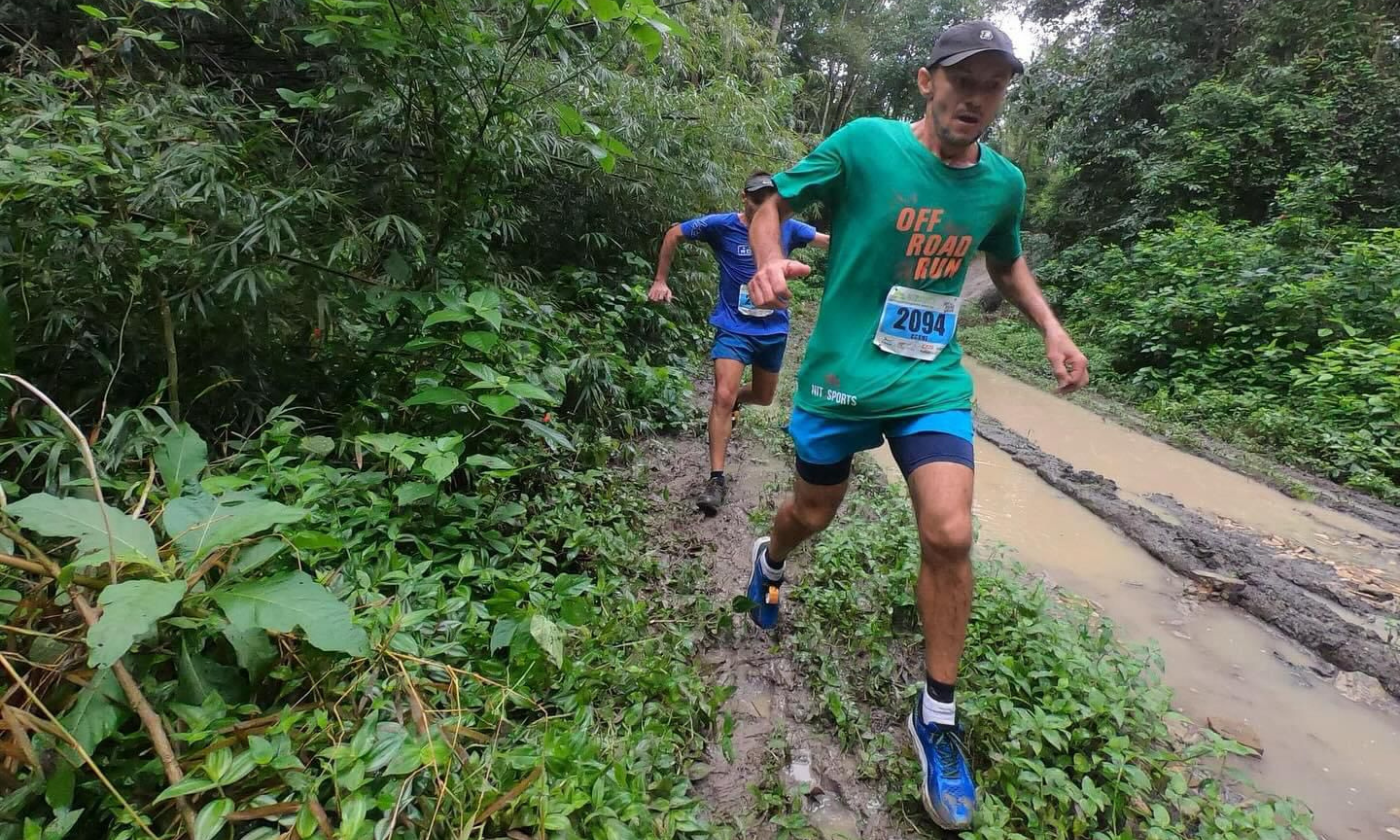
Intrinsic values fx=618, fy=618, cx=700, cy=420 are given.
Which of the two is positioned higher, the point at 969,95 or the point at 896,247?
the point at 969,95

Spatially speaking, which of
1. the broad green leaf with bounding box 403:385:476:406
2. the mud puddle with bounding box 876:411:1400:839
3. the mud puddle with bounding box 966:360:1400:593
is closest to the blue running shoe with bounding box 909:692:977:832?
the mud puddle with bounding box 876:411:1400:839

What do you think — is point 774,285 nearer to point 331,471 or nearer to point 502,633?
point 502,633

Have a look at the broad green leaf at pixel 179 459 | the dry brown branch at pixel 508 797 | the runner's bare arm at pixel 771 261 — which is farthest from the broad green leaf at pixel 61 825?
the runner's bare arm at pixel 771 261

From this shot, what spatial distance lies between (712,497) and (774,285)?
5.93 feet

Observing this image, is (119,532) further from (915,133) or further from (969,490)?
(915,133)

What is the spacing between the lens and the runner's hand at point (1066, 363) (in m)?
1.83

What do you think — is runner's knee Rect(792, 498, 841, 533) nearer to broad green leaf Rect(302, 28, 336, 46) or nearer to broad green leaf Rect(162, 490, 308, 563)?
broad green leaf Rect(162, 490, 308, 563)

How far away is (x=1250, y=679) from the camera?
2412mm

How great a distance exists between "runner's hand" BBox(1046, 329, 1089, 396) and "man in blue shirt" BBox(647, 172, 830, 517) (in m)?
1.51

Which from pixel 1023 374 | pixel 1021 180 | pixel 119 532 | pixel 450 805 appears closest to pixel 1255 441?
pixel 1023 374

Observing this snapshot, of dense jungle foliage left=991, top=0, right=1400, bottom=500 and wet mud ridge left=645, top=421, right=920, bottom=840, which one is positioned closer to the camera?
wet mud ridge left=645, top=421, right=920, bottom=840

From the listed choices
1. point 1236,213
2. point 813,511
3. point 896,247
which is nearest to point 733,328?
point 813,511

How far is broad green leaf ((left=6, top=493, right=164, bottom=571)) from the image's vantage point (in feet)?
3.56

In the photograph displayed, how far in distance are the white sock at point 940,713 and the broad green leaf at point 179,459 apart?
1963 millimetres
